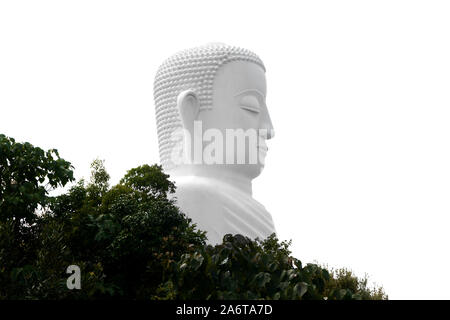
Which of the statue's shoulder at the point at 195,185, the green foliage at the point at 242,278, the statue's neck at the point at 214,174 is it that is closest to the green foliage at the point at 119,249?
the green foliage at the point at 242,278

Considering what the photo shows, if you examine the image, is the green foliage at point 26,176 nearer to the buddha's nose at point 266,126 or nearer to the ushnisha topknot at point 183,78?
the ushnisha topknot at point 183,78

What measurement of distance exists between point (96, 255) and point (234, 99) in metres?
3.57

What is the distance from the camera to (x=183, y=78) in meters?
10.6

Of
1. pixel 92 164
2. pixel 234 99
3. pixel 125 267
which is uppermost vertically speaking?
pixel 234 99

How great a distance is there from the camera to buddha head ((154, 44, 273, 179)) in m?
10.4

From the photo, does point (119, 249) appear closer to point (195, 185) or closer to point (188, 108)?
point (195, 185)

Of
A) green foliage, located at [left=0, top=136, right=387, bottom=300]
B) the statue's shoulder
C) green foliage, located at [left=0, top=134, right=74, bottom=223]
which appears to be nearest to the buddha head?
the statue's shoulder

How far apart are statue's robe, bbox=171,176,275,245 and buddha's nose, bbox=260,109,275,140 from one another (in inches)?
42.8

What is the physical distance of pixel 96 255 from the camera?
28.0 ft

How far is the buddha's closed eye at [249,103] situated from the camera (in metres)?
10.6
